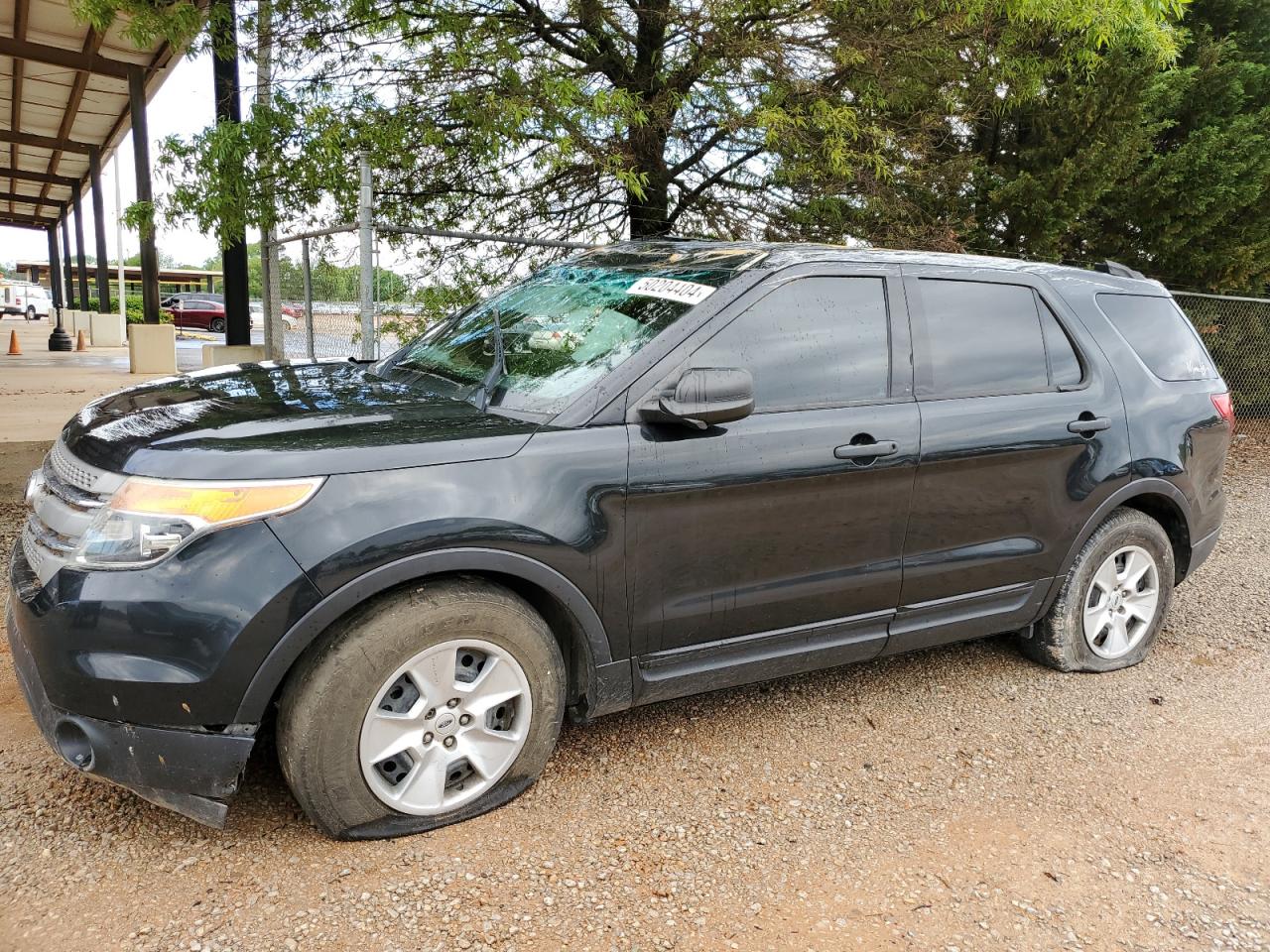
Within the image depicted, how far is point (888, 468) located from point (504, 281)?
16.7 feet

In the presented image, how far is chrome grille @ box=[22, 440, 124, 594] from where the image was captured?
2.47m

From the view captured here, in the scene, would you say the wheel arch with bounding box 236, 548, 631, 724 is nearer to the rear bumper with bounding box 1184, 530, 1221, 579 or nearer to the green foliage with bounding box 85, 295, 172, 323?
the rear bumper with bounding box 1184, 530, 1221, 579

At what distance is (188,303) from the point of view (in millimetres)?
39906

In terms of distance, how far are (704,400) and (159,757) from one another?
1.83m

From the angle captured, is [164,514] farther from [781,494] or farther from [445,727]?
[781,494]

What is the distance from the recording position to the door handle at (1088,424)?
383 centimetres

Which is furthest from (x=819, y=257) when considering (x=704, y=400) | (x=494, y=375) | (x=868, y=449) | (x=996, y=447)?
(x=494, y=375)

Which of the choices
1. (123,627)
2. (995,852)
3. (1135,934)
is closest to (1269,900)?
(1135,934)

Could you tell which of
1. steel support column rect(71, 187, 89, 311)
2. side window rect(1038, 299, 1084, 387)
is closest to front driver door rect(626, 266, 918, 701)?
side window rect(1038, 299, 1084, 387)

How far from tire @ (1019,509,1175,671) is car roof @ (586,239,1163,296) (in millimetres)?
1093

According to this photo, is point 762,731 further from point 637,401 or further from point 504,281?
point 504,281

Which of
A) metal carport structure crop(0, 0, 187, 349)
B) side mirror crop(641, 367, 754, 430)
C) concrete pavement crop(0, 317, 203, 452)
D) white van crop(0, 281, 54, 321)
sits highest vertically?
metal carport structure crop(0, 0, 187, 349)

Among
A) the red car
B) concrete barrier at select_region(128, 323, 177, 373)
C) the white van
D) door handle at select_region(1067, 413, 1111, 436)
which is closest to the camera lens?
door handle at select_region(1067, 413, 1111, 436)

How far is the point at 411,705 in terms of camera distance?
2689 mm
